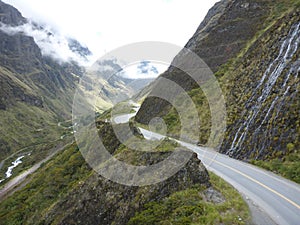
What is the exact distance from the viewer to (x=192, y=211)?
1102 centimetres

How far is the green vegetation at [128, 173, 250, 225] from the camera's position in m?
10.5

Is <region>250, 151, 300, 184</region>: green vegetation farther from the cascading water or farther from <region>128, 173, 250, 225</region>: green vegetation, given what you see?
<region>128, 173, 250, 225</region>: green vegetation

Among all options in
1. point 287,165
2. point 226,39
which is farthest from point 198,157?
point 226,39

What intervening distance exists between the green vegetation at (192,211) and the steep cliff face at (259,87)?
932cm

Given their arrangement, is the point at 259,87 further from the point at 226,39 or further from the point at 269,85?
the point at 226,39

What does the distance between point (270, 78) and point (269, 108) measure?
4.72 meters

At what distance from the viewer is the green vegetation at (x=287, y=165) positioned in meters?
16.9

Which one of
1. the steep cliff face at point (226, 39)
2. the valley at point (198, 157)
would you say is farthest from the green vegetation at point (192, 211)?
the steep cliff face at point (226, 39)

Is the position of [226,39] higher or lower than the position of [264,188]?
higher

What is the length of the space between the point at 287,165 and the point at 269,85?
33.0ft

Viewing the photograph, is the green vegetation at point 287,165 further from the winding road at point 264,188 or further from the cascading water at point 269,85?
the cascading water at point 269,85

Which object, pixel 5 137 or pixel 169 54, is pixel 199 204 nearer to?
pixel 169 54

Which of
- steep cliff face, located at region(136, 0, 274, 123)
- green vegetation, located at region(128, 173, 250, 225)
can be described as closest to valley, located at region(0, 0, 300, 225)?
green vegetation, located at region(128, 173, 250, 225)

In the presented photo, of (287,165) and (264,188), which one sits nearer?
(264,188)
